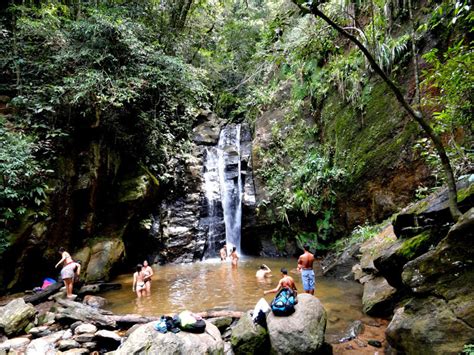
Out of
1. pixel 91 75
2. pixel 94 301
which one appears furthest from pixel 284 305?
pixel 91 75

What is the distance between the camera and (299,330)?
480 cm

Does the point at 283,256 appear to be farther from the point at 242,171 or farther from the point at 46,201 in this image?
the point at 46,201

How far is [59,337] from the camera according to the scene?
5.79 m

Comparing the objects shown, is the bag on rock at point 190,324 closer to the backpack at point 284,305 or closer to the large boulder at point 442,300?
the backpack at point 284,305

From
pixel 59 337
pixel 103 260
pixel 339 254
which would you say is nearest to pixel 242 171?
pixel 339 254

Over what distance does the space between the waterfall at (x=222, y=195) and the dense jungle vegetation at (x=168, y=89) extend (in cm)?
167

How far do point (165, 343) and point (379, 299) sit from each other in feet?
13.8

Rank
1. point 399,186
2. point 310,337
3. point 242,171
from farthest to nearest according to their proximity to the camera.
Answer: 1. point 242,171
2. point 399,186
3. point 310,337

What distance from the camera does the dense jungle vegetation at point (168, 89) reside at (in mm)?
7508

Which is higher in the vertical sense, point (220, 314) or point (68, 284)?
point (68, 284)

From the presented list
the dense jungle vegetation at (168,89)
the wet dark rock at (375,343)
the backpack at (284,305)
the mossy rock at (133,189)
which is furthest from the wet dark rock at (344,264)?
the mossy rock at (133,189)

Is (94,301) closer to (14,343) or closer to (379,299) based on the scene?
(14,343)

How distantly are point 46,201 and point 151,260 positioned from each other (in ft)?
18.7

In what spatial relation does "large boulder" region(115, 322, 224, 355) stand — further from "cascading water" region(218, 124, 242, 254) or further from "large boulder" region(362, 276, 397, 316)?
"cascading water" region(218, 124, 242, 254)
